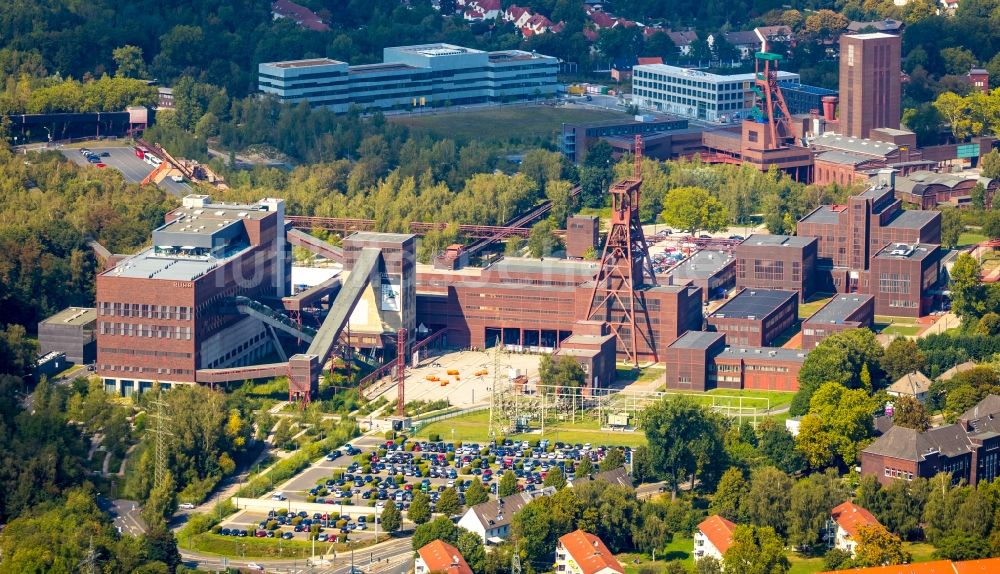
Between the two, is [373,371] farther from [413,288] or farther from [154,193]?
[154,193]

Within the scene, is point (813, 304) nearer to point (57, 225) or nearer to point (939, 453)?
point (939, 453)

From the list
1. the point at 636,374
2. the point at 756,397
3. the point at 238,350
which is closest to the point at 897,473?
the point at 756,397

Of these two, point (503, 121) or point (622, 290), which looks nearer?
point (622, 290)

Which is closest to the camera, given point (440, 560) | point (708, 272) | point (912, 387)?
point (440, 560)

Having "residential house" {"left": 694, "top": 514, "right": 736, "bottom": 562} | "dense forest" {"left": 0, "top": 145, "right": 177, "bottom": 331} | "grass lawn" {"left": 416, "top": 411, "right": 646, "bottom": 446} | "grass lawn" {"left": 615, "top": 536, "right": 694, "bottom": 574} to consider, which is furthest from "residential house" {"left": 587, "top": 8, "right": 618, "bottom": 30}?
"residential house" {"left": 694, "top": 514, "right": 736, "bottom": 562}

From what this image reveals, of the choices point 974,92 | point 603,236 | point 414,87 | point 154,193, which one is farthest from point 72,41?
point 974,92

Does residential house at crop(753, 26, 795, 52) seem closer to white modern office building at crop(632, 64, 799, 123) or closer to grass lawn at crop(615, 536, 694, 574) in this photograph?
white modern office building at crop(632, 64, 799, 123)
